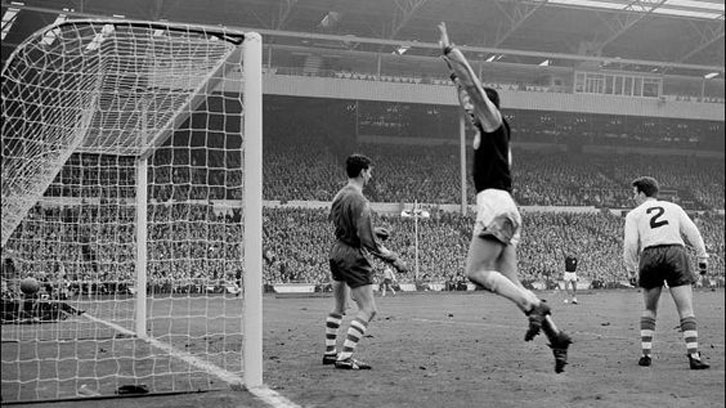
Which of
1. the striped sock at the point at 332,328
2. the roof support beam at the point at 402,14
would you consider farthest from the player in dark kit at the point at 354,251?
the roof support beam at the point at 402,14

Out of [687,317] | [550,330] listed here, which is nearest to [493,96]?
[550,330]

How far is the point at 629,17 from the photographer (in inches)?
1147

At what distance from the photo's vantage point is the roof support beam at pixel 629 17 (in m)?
24.5

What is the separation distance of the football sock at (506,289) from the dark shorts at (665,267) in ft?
11.3

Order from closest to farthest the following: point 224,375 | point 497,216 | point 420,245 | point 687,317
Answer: point 497,216, point 224,375, point 687,317, point 420,245

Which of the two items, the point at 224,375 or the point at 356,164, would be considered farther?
the point at 356,164

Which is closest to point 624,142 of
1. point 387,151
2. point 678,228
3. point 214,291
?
point 387,151

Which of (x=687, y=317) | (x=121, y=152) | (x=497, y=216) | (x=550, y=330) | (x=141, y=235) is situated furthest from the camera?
(x=121, y=152)

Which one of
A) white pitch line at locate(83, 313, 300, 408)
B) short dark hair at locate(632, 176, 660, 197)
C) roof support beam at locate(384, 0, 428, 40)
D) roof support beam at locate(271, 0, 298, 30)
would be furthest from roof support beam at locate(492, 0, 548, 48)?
white pitch line at locate(83, 313, 300, 408)

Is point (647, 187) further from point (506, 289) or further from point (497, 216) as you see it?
point (506, 289)

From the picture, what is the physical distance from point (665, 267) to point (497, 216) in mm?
3591

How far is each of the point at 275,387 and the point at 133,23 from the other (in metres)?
3.15

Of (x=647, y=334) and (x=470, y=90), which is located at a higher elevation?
(x=470, y=90)

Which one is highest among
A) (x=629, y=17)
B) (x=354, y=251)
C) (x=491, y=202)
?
(x=629, y=17)
